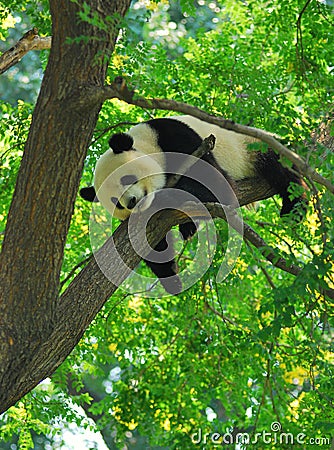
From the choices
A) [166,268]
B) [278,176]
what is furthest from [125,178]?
[278,176]

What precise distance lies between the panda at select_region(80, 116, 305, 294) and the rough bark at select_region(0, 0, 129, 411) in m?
0.93

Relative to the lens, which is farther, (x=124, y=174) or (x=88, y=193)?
(x=88, y=193)

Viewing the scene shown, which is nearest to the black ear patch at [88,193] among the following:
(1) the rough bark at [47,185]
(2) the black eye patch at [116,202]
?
(2) the black eye patch at [116,202]

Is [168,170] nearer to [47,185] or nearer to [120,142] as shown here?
[120,142]

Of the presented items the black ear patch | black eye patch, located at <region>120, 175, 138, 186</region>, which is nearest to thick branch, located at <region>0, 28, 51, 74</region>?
the black ear patch

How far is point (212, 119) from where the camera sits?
8.50ft

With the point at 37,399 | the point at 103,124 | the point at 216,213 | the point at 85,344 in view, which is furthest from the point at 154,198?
the point at 37,399

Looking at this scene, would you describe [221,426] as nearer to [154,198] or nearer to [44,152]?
[154,198]

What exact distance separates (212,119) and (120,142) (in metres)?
1.41

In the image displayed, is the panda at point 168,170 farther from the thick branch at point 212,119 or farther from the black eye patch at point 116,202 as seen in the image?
the thick branch at point 212,119

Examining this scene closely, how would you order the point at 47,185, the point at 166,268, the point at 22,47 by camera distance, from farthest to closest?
the point at 22,47 < the point at 166,268 < the point at 47,185

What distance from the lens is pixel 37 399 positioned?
15.0 ft

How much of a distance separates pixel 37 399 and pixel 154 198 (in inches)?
66.6

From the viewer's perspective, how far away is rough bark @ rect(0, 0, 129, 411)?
2926 mm
